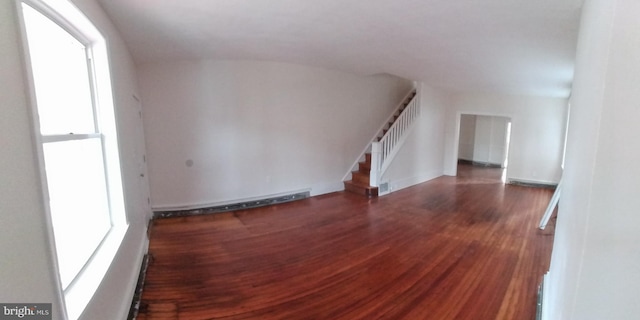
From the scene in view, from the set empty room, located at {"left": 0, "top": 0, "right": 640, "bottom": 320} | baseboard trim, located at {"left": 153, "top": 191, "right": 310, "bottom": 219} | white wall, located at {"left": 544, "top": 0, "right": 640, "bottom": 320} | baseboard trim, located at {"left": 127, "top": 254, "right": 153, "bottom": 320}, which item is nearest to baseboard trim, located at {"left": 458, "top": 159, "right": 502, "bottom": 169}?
empty room, located at {"left": 0, "top": 0, "right": 640, "bottom": 320}

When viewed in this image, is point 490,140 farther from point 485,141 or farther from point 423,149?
point 423,149

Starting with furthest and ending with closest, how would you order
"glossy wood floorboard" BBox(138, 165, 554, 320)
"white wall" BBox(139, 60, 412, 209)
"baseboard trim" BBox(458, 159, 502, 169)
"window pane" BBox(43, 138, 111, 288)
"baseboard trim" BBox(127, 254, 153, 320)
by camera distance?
"baseboard trim" BBox(458, 159, 502, 169) < "white wall" BBox(139, 60, 412, 209) < "glossy wood floorboard" BBox(138, 165, 554, 320) < "baseboard trim" BBox(127, 254, 153, 320) < "window pane" BBox(43, 138, 111, 288)

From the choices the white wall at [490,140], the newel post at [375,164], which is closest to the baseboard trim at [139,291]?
the newel post at [375,164]

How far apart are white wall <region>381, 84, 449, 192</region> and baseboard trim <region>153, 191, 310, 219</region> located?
6.87 ft

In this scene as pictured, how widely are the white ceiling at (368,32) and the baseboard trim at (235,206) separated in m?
2.47

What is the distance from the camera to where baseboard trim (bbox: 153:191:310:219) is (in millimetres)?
4355

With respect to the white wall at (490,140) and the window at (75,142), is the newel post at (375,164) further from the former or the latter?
the white wall at (490,140)

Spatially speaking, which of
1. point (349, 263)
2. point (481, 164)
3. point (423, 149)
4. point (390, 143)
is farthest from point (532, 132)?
point (349, 263)

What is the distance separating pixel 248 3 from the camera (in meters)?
2.29

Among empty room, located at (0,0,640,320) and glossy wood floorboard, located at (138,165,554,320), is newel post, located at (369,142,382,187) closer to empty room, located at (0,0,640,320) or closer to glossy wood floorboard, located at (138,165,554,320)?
empty room, located at (0,0,640,320)

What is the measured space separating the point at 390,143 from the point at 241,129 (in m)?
3.42

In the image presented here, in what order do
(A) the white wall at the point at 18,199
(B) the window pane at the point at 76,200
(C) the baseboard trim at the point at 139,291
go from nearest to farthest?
(A) the white wall at the point at 18,199
(B) the window pane at the point at 76,200
(C) the baseboard trim at the point at 139,291

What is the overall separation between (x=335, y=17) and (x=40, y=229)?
8.45 feet

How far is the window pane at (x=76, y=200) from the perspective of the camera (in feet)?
4.87
